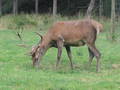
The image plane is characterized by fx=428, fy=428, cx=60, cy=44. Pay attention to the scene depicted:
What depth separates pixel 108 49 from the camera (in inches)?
679

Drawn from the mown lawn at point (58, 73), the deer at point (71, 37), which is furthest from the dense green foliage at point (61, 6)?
the deer at point (71, 37)

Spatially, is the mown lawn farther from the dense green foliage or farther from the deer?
the dense green foliage

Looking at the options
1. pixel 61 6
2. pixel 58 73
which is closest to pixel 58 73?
pixel 58 73

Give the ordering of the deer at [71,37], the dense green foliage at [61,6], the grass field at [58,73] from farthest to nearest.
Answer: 1. the dense green foliage at [61,6]
2. the deer at [71,37]
3. the grass field at [58,73]

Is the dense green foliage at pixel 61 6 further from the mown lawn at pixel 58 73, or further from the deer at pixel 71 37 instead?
the deer at pixel 71 37

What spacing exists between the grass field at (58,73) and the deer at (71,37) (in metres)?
0.47

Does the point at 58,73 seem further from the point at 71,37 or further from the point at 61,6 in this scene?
the point at 61,6

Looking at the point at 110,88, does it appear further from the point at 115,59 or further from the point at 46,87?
the point at 115,59

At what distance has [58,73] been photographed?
37.9 feet

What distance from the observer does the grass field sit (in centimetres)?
942

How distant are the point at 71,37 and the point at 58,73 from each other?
144 centimetres

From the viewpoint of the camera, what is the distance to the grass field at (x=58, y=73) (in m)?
9.42

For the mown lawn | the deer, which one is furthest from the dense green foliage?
the deer

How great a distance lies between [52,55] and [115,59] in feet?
7.78
